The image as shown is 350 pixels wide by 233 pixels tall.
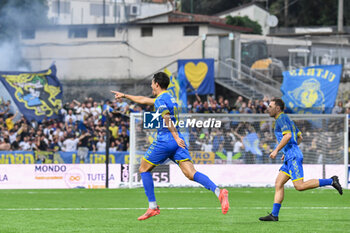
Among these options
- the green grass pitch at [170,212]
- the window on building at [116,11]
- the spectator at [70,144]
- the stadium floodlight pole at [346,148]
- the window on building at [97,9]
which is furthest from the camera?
the window on building at [97,9]

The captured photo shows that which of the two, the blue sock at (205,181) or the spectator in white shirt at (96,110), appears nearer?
the blue sock at (205,181)

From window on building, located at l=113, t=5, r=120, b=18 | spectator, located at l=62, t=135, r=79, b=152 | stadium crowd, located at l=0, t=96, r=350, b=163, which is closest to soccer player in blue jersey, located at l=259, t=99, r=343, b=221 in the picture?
stadium crowd, located at l=0, t=96, r=350, b=163

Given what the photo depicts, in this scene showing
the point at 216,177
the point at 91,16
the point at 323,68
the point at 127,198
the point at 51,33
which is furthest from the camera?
the point at 91,16

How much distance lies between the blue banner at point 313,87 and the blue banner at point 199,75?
7243 millimetres

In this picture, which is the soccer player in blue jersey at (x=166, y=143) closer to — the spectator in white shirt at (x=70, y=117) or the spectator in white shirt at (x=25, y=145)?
the spectator in white shirt at (x=25, y=145)

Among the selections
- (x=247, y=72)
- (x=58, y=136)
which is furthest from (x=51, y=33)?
(x=58, y=136)

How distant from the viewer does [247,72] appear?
36.1 metres

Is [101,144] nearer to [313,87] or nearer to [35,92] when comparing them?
Result: [35,92]

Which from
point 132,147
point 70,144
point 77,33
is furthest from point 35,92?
point 77,33

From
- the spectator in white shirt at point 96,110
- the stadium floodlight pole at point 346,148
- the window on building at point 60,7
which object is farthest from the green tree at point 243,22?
the stadium floodlight pole at point 346,148

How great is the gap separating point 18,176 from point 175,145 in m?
13.0

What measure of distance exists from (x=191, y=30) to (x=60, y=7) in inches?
345

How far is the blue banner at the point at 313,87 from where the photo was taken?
26328 millimetres

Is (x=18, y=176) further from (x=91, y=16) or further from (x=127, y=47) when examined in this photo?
(x=91, y=16)
